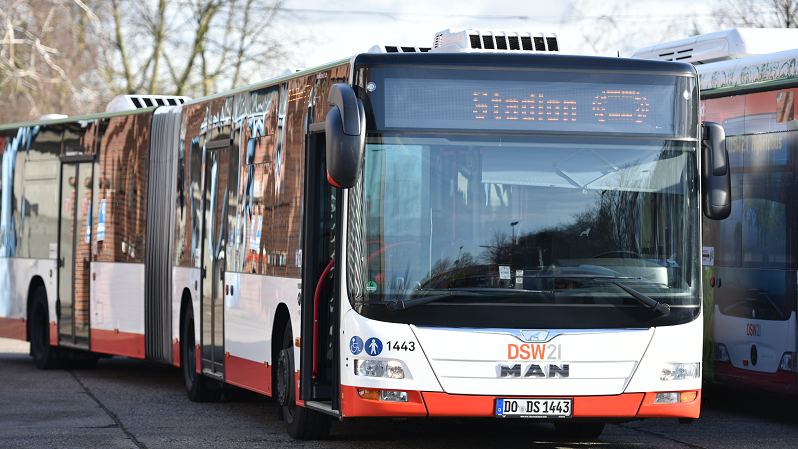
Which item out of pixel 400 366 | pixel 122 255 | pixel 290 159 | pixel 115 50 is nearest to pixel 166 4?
pixel 115 50

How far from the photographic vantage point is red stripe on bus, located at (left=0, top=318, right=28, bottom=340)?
56.8 ft

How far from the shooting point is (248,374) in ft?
36.0

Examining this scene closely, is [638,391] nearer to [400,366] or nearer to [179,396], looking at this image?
[400,366]

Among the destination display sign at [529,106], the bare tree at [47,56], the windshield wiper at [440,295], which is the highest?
the bare tree at [47,56]

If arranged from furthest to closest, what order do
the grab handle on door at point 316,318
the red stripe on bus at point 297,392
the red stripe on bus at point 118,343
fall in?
the red stripe on bus at point 118,343
the red stripe on bus at point 297,392
the grab handle on door at point 316,318

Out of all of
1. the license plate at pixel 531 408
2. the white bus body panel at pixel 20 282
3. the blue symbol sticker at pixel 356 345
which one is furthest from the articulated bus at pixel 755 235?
the white bus body panel at pixel 20 282

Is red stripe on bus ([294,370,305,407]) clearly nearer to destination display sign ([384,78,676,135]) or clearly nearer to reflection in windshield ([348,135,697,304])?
reflection in windshield ([348,135,697,304])

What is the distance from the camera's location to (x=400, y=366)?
8078mm

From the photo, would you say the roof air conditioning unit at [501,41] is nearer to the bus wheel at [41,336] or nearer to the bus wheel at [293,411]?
the bus wheel at [293,411]

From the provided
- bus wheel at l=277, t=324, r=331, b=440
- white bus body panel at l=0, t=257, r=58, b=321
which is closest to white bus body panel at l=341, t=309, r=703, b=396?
bus wheel at l=277, t=324, r=331, b=440

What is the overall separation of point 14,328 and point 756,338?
10759 mm

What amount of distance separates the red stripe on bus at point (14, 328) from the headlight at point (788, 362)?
10553 millimetres

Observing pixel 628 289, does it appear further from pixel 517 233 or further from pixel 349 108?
pixel 349 108

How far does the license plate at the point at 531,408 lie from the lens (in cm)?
809
